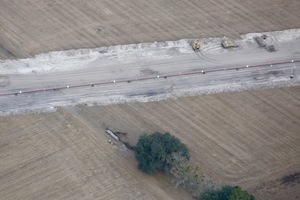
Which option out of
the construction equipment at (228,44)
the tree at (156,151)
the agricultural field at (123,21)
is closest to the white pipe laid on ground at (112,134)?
the tree at (156,151)

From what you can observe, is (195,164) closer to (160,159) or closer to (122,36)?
(160,159)

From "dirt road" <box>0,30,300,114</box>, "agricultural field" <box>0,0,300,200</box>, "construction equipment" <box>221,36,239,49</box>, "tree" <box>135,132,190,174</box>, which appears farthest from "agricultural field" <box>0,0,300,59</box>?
"tree" <box>135,132,190,174</box>

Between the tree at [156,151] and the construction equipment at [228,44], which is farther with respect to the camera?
the construction equipment at [228,44]

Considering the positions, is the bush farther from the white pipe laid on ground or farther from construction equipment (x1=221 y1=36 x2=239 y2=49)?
construction equipment (x1=221 y1=36 x2=239 y2=49)

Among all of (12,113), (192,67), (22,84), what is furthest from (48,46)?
(192,67)

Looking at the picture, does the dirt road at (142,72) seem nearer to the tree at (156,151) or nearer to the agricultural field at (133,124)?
the agricultural field at (133,124)

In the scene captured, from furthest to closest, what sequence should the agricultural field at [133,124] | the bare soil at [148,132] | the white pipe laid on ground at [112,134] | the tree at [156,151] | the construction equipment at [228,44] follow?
the construction equipment at [228,44], the white pipe laid on ground at [112,134], the agricultural field at [133,124], the bare soil at [148,132], the tree at [156,151]
